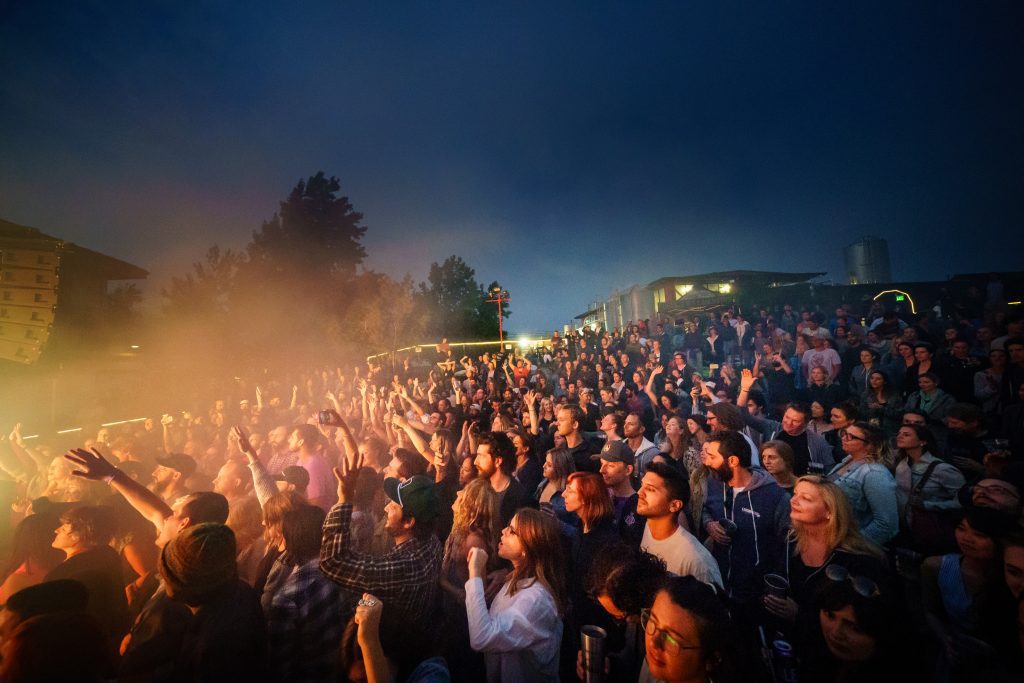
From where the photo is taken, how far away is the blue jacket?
321 centimetres

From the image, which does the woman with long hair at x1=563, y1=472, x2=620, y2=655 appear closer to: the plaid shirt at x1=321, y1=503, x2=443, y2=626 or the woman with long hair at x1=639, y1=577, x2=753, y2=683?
the plaid shirt at x1=321, y1=503, x2=443, y2=626

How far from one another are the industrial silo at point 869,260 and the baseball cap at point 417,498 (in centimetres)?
6229

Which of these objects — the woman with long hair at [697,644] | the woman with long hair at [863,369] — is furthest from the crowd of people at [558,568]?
the woman with long hair at [863,369]

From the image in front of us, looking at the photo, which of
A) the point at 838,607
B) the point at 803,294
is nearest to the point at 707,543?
the point at 838,607

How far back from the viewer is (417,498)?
9.67ft

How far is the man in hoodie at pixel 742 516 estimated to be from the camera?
3217mm

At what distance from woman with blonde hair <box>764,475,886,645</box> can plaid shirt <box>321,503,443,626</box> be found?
2.06 meters

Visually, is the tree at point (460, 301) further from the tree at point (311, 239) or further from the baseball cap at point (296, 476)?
the baseball cap at point (296, 476)

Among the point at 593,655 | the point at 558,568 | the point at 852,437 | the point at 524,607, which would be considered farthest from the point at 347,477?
the point at 852,437

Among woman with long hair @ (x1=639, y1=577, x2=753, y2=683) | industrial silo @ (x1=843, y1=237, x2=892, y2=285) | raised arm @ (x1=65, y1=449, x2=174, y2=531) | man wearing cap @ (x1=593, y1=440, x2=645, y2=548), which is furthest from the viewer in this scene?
industrial silo @ (x1=843, y1=237, x2=892, y2=285)

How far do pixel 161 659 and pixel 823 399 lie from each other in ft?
26.8

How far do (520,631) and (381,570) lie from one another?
90 cm

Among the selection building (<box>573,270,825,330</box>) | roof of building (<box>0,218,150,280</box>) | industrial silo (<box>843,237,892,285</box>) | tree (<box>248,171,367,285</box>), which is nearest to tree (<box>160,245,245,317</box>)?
tree (<box>248,171,367,285</box>)

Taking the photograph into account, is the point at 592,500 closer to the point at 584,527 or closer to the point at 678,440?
the point at 584,527
